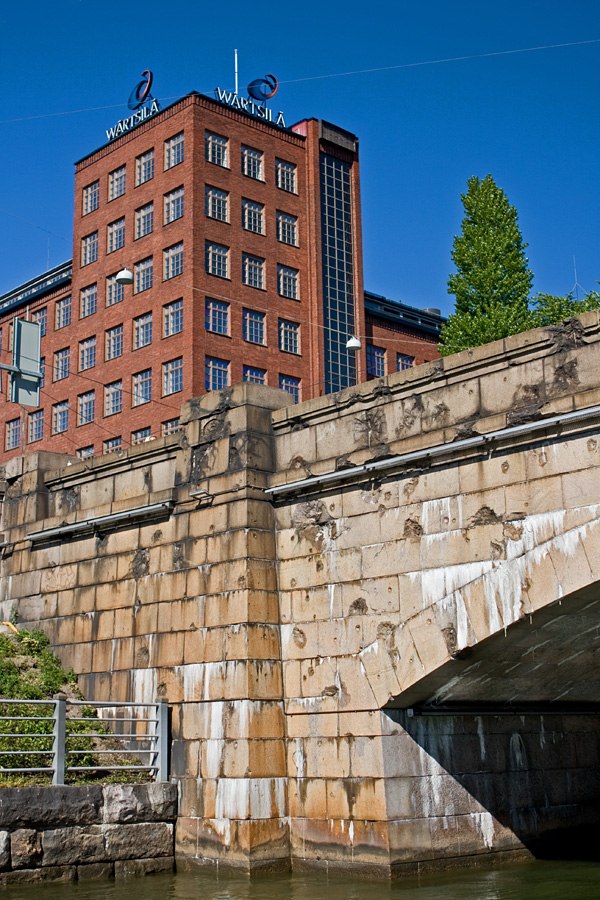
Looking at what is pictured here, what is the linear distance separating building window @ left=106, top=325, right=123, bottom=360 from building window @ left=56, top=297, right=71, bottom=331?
15.1ft

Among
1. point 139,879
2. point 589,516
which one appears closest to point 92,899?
point 139,879

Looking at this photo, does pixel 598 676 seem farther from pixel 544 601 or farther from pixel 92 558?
pixel 92 558

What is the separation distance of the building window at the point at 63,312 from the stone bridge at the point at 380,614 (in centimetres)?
3778

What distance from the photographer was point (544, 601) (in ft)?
39.8

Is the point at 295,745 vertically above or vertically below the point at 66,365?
below

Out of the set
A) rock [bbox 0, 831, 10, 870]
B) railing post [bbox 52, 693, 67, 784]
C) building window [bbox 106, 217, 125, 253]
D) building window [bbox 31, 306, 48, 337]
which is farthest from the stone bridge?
building window [bbox 31, 306, 48, 337]

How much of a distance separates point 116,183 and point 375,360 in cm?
1587

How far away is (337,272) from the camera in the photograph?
168 ft

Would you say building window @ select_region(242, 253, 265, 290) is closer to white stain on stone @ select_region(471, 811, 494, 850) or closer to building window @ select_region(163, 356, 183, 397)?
building window @ select_region(163, 356, 183, 397)

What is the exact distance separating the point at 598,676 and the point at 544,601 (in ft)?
16.6

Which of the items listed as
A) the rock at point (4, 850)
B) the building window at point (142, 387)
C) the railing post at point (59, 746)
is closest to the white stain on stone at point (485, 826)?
the railing post at point (59, 746)

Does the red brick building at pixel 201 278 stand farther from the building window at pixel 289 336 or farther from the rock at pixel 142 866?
the rock at pixel 142 866

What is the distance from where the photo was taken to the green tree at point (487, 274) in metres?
40.7

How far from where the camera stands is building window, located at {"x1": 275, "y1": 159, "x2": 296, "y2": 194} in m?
50.0
